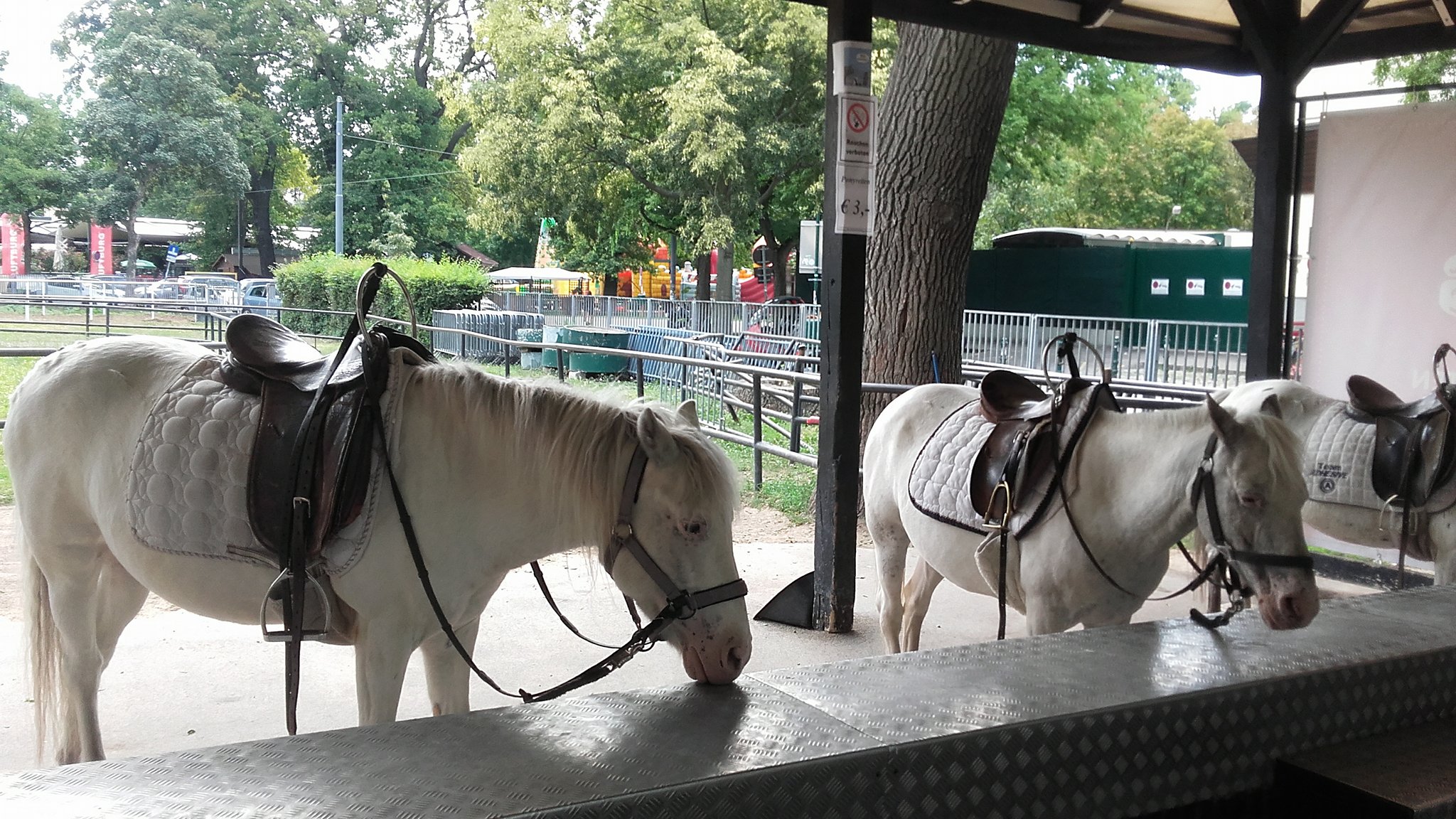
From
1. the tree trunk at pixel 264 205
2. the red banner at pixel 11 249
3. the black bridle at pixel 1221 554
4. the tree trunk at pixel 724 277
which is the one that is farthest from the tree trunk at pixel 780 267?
the black bridle at pixel 1221 554

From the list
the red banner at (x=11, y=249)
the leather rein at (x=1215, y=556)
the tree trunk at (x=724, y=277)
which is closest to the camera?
the leather rein at (x=1215, y=556)

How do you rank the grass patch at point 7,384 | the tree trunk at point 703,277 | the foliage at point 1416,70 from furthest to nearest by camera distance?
1. the tree trunk at point 703,277
2. the foliage at point 1416,70
3. the grass patch at point 7,384

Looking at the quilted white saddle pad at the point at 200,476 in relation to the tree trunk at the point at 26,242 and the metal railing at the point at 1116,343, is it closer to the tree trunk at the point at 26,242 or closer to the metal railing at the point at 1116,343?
the metal railing at the point at 1116,343

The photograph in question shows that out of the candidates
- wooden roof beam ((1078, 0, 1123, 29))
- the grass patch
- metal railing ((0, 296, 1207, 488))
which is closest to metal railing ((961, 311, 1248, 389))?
metal railing ((0, 296, 1207, 488))

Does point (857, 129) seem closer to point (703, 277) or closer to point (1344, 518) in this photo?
point (1344, 518)

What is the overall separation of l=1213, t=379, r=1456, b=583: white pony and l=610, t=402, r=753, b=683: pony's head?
2447mm

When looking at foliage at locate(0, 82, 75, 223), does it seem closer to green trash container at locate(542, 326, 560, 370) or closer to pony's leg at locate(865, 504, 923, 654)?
green trash container at locate(542, 326, 560, 370)

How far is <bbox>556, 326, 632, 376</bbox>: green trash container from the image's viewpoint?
49.0ft

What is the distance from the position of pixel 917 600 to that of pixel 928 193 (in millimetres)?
3308

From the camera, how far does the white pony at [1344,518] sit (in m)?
3.84

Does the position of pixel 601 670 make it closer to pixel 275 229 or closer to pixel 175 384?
pixel 175 384

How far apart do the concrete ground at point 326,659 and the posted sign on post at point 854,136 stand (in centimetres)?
194

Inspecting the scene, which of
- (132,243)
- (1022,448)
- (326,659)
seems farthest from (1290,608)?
(132,243)

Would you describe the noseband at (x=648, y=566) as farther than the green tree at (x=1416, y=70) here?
No
